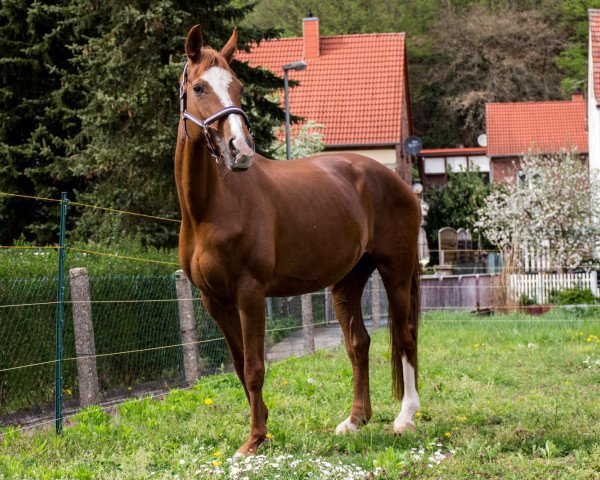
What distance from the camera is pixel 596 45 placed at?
3609 centimetres

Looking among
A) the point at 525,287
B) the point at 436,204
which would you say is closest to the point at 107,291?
the point at 525,287

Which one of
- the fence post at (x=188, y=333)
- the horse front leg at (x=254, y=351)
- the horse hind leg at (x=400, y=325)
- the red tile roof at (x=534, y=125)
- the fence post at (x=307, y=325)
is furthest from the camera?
the red tile roof at (x=534, y=125)

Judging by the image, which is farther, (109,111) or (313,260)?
(109,111)

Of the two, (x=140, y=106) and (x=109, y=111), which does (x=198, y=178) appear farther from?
(x=109, y=111)

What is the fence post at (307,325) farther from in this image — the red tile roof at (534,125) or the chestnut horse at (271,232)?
the red tile roof at (534,125)

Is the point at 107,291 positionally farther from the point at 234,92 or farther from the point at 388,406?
the point at 234,92

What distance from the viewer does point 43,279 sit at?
8.46 m

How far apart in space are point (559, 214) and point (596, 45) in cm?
782

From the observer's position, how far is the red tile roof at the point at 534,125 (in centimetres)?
5406

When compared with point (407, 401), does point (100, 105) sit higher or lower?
higher

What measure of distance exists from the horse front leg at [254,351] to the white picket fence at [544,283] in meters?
20.4

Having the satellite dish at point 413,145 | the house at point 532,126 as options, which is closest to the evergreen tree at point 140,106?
the satellite dish at point 413,145

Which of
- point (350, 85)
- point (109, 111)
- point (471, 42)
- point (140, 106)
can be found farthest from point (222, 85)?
point (471, 42)

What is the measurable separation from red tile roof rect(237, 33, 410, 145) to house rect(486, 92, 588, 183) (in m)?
13.6
